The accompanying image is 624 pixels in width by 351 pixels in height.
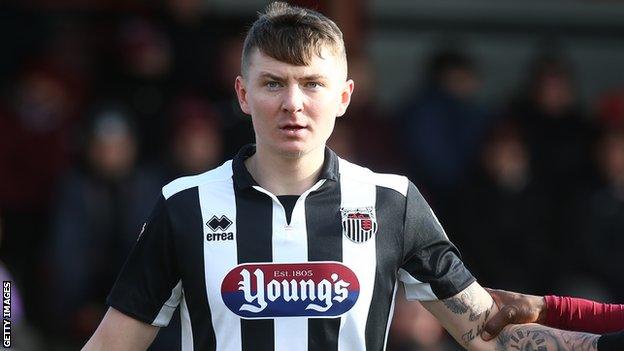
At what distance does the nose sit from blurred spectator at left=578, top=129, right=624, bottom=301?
490cm

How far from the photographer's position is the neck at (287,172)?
4.52 meters

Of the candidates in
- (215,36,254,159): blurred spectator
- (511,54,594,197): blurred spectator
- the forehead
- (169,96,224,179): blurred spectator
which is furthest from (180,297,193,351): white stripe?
(511,54,594,197): blurred spectator

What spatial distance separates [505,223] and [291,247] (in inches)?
183

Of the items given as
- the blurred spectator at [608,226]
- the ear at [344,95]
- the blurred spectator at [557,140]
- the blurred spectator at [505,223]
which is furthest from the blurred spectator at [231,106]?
the ear at [344,95]

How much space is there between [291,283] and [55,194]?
15.6 feet

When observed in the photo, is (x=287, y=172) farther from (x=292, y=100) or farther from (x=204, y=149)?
(x=204, y=149)

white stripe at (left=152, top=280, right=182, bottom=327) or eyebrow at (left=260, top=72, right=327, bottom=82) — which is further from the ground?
eyebrow at (left=260, top=72, right=327, bottom=82)

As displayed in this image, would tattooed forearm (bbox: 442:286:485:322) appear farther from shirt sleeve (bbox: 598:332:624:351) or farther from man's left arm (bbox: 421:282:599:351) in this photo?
shirt sleeve (bbox: 598:332:624:351)

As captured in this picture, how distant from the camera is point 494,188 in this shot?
29.1ft

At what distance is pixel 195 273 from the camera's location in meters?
4.41

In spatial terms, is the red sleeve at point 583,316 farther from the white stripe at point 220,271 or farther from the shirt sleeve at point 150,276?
the shirt sleeve at point 150,276

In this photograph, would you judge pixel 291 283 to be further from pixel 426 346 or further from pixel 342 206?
pixel 426 346

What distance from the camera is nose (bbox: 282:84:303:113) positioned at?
433 cm

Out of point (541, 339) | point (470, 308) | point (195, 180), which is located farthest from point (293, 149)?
point (541, 339)
